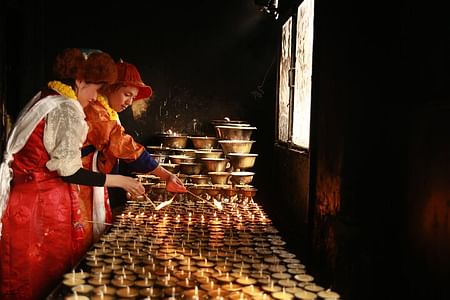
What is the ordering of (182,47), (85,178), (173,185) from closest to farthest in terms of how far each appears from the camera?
(85,178) < (173,185) < (182,47)

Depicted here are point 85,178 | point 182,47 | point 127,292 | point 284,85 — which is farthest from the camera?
point 182,47

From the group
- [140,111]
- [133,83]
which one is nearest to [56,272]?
[133,83]

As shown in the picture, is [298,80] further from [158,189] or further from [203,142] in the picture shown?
[158,189]

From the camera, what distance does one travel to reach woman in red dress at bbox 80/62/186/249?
4648 mm

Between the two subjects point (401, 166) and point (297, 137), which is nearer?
Result: point (401, 166)

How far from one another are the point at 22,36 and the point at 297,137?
4.47 m

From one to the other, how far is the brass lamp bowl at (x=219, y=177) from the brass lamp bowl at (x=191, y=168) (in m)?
0.31

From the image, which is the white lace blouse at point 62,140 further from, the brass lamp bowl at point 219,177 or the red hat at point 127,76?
the brass lamp bowl at point 219,177

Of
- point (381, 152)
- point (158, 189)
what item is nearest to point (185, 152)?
point (158, 189)

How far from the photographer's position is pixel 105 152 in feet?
15.8

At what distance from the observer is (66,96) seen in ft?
12.1

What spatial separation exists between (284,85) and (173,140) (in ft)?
5.90

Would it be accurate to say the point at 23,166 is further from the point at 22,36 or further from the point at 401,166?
the point at 22,36

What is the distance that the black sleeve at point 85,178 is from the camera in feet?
11.9
